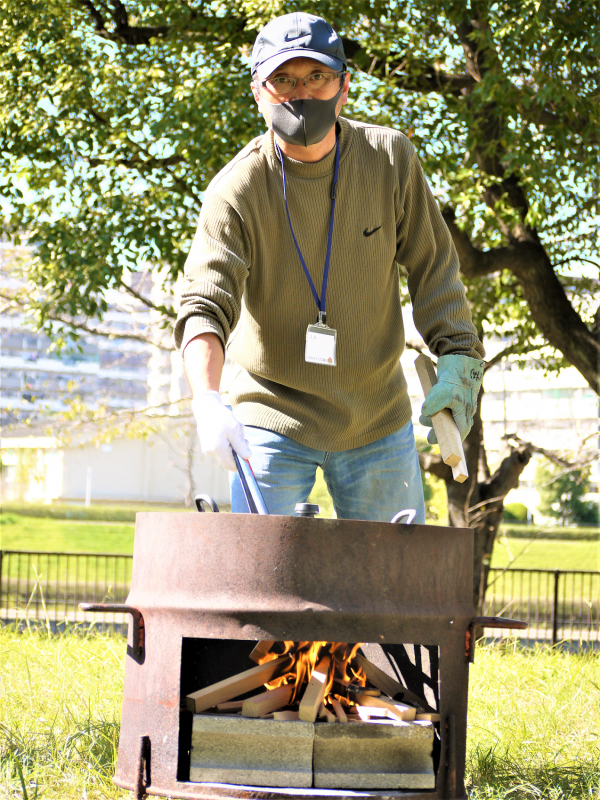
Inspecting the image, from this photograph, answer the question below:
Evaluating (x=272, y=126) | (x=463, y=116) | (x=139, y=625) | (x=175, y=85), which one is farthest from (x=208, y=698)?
(x=175, y=85)

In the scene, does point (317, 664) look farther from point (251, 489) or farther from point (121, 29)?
point (121, 29)

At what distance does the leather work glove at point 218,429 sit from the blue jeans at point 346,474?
375mm

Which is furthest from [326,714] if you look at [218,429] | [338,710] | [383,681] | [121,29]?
[121,29]

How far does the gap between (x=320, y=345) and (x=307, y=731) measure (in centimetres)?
96

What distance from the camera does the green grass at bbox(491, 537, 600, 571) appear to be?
36066 millimetres

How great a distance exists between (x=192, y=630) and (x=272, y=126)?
131 centimetres

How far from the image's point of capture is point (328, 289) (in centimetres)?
239

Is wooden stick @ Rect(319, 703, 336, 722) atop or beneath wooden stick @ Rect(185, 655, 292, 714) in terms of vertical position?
beneath

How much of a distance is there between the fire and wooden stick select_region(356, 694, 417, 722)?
0.04 metres

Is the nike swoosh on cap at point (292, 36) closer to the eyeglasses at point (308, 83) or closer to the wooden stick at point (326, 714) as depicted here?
the eyeglasses at point (308, 83)

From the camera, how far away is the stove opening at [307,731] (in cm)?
187

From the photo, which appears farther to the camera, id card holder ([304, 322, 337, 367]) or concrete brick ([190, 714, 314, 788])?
id card holder ([304, 322, 337, 367])

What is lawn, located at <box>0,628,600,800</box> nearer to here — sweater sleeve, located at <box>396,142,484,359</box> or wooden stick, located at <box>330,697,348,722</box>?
wooden stick, located at <box>330,697,348,722</box>

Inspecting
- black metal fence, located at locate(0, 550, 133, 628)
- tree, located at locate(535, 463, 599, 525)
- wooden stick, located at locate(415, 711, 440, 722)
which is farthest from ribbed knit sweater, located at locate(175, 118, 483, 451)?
tree, located at locate(535, 463, 599, 525)
